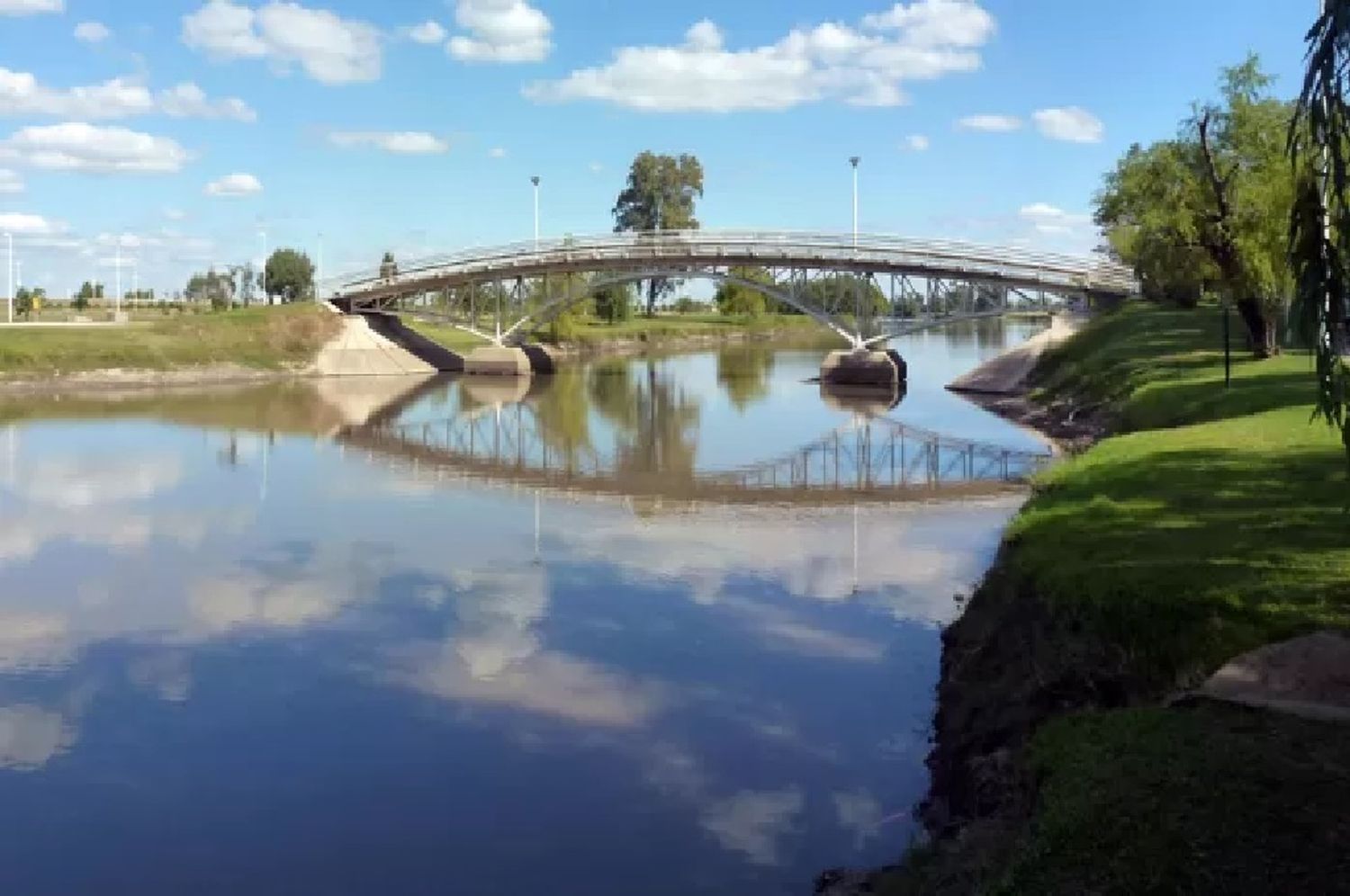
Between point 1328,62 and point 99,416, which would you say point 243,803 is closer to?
point 1328,62

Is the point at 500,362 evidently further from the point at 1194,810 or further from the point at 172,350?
the point at 1194,810

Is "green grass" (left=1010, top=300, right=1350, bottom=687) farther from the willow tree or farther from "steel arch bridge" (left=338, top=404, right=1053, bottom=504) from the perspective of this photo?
"steel arch bridge" (left=338, top=404, right=1053, bottom=504)

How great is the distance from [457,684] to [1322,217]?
10062 millimetres

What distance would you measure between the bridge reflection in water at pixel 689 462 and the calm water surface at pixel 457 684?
166 cm

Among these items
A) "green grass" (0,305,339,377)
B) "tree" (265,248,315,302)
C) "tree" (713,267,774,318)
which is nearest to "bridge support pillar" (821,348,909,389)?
"green grass" (0,305,339,377)

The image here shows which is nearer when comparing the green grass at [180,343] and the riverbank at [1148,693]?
the riverbank at [1148,693]

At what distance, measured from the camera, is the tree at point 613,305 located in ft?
360

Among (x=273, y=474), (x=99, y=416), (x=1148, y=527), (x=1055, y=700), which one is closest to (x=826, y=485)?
(x=273, y=474)

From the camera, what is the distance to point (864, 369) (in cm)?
6412

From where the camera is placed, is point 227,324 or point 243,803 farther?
point 227,324

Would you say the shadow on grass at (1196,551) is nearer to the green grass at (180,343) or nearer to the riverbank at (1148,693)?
the riverbank at (1148,693)

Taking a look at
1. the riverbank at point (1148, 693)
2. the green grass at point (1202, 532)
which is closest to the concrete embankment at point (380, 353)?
the green grass at point (1202, 532)

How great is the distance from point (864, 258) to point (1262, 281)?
105 ft

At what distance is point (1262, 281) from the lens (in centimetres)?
3105
